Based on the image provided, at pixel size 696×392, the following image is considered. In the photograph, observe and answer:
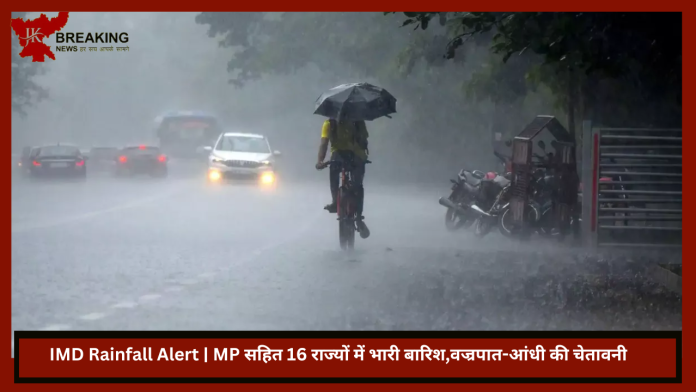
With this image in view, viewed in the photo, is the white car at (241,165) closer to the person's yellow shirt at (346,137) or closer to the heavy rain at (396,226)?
the heavy rain at (396,226)

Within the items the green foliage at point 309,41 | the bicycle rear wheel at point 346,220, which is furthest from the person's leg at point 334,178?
the green foliage at point 309,41

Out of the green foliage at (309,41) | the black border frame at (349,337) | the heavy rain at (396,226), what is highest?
the green foliage at (309,41)

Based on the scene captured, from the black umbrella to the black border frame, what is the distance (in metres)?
6.61

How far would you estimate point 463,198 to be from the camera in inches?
782

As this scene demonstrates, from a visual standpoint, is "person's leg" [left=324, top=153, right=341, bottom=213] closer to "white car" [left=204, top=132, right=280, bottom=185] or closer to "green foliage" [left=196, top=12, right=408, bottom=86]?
"white car" [left=204, top=132, right=280, bottom=185]

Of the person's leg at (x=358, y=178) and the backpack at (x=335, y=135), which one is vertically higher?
the backpack at (x=335, y=135)

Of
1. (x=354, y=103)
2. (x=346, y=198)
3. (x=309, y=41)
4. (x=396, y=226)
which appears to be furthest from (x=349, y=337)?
(x=309, y=41)

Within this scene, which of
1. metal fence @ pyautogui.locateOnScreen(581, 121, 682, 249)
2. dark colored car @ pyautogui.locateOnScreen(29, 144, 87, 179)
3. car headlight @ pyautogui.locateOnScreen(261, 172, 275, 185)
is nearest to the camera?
metal fence @ pyautogui.locateOnScreen(581, 121, 682, 249)

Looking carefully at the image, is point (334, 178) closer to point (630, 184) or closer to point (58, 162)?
point (630, 184)

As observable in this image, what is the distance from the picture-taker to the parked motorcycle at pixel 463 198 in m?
19.5

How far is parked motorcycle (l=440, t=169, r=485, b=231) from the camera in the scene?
19500 millimetres

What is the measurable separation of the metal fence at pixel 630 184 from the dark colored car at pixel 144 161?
2928 cm

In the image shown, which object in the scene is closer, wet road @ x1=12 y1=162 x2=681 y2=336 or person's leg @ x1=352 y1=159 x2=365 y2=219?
wet road @ x1=12 y1=162 x2=681 y2=336

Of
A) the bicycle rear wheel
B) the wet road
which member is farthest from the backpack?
the wet road
